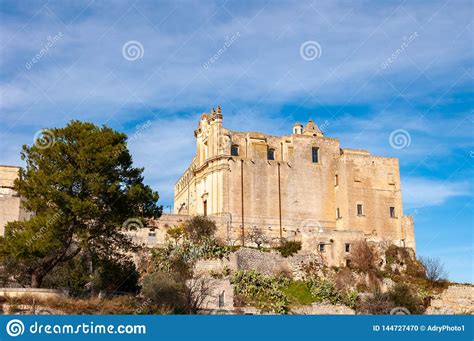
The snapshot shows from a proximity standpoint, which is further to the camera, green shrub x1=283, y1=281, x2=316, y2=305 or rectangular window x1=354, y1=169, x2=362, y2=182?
rectangular window x1=354, y1=169, x2=362, y2=182

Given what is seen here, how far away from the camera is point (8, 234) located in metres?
28.9

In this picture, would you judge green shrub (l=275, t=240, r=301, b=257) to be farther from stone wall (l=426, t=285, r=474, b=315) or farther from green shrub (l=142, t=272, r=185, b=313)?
green shrub (l=142, t=272, r=185, b=313)

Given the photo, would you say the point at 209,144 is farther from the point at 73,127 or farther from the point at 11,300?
the point at 11,300

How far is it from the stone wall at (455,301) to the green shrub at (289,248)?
31.6 feet

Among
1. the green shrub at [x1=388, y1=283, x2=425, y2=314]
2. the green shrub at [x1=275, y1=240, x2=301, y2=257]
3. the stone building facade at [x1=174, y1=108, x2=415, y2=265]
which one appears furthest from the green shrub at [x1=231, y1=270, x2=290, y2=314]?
the stone building facade at [x1=174, y1=108, x2=415, y2=265]

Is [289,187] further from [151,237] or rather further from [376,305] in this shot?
[376,305]

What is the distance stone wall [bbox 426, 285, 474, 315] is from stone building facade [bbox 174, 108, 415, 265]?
A: 23.4 ft

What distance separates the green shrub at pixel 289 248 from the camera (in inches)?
1759

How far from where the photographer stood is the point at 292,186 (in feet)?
171

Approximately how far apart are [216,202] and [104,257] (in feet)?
61.9

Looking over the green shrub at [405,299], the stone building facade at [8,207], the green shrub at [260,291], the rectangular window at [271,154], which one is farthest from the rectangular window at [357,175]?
the stone building facade at [8,207]

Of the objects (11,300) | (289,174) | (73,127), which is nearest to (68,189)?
(73,127)

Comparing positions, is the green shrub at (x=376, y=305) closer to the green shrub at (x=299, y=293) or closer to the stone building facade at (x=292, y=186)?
the green shrub at (x=299, y=293)

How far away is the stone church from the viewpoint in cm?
4972
